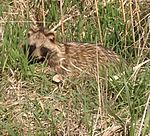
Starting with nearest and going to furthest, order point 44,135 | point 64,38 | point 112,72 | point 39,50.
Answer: point 44,135 < point 112,72 < point 39,50 < point 64,38

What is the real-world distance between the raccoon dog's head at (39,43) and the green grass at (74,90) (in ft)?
0.29

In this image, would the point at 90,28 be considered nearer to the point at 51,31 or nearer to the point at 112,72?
the point at 51,31

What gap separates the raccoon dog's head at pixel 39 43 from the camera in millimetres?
5469

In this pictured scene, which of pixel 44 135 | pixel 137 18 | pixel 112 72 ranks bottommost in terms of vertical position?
pixel 44 135

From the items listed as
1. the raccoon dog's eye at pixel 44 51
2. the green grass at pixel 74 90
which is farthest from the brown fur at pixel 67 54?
the green grass at pixel 74 90

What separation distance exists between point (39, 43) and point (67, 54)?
0.38 metres

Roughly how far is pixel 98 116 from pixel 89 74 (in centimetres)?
98

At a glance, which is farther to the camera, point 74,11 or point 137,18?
point 74,11

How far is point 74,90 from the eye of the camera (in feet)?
16.1

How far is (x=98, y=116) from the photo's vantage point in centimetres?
423

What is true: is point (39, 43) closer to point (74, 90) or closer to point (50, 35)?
point (50, 35)

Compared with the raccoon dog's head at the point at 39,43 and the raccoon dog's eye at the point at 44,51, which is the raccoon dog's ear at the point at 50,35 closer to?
the raccoon dog's head at the point at 39,43

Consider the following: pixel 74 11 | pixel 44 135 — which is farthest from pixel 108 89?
pixel 74 11

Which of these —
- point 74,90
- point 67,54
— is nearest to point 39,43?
point 67,54
